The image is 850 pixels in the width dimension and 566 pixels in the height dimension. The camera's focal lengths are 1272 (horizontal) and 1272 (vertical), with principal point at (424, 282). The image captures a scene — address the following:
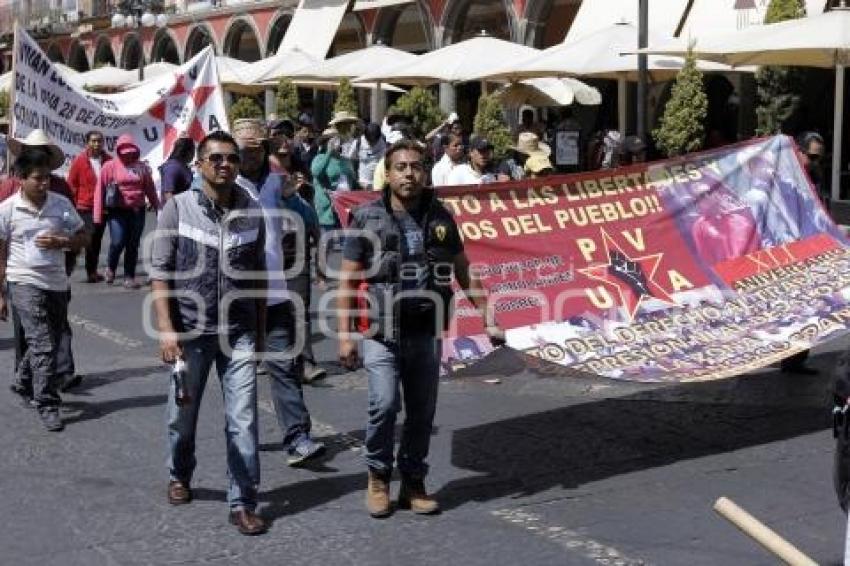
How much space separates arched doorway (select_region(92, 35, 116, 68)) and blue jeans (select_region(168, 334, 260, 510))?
130 ft

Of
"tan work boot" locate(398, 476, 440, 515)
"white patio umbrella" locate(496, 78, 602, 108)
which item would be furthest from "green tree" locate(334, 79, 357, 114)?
"tan work boot" locate(398, 476, 440, 515)

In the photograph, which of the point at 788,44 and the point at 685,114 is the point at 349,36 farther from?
the point at 788,44

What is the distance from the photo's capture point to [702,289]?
686cm

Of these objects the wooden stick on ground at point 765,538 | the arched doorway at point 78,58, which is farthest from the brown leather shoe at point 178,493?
the arched doorway at point 78,58

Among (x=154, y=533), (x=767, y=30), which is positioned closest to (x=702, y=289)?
(x=154, y=533)

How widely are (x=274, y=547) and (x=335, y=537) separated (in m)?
0.26

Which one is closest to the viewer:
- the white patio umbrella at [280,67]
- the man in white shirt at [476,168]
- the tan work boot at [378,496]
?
the tan work boot at [378,496]

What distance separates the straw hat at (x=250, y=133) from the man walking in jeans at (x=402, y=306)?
100 cm

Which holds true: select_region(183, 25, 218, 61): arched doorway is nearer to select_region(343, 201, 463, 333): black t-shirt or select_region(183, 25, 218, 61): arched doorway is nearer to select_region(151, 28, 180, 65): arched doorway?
select_region(151, 28, 180, 65): arched doorway

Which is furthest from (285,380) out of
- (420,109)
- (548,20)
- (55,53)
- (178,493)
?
(55,53)

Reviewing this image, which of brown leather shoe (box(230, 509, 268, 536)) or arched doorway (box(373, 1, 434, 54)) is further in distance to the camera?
arched doorway (box(373, 1, 434, 54))

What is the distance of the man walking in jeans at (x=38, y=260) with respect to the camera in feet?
22.7

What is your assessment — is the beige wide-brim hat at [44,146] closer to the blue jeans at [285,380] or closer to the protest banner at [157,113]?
the blue jeans at [285,380]

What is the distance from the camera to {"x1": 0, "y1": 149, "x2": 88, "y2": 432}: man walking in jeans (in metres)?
6.93
